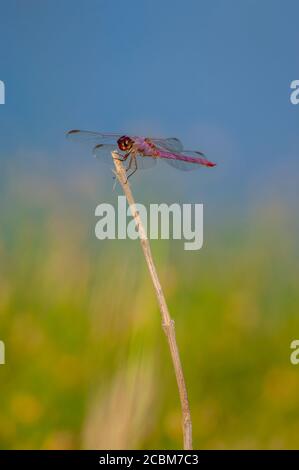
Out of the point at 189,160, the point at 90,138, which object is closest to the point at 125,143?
the point at 90,138

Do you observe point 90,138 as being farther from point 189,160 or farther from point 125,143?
point 189,160

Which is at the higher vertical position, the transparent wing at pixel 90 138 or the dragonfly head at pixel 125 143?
the transparent wing at pixel 90 138

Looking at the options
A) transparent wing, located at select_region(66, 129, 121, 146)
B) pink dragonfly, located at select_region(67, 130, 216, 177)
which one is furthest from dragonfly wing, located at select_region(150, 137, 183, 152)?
transparent wing, located at select_region(66, 129, 121, 146)

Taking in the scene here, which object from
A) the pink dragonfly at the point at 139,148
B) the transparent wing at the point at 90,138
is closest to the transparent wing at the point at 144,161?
the pink dragonfly at the point at 139,148

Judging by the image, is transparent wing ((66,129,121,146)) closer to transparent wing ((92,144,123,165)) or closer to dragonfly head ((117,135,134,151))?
transparent wing ((92,144,123,165))

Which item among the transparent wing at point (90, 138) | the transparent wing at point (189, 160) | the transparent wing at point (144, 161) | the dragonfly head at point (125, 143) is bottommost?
the dragonfly head at point (125, 143)

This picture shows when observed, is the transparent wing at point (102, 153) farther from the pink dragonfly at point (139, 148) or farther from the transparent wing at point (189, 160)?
the transparent wing at point (189, 160)
